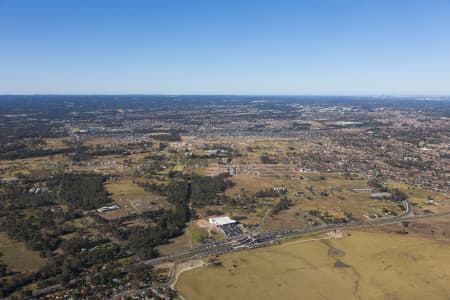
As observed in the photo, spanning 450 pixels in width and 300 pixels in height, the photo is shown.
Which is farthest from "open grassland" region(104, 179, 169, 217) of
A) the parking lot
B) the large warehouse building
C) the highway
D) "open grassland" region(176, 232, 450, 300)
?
"open grassland" region(176, 232, 450, 300)

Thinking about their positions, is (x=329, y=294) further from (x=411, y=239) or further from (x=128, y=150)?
(x=128, y=150)

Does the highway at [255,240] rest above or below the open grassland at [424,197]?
above

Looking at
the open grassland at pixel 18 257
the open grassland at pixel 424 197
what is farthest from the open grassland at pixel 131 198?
the open grassland at pixel 424 197

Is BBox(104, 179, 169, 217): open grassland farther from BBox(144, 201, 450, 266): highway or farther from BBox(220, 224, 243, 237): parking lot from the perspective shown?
BBox(144, 201, 450, 266): highway

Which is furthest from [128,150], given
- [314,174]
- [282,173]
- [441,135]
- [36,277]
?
[441,135]

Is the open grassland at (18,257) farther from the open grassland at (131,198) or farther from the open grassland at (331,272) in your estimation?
the open grassland at (331,272)

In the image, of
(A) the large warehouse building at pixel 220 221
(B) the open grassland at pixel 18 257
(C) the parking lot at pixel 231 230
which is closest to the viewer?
(B) the open grassland at pixel 18 257
